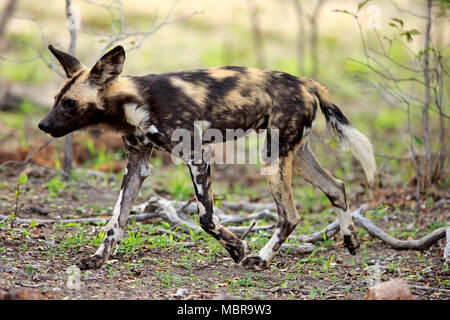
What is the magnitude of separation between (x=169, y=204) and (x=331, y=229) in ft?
4.71

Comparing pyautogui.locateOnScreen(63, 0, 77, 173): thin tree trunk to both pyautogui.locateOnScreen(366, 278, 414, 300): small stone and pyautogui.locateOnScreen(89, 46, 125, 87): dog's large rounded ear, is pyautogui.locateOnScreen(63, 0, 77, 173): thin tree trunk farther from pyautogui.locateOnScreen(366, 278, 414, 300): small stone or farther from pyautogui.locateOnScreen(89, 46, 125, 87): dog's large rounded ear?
pyautogui.locateOnScreen(366, 278, 414, 300): small stone

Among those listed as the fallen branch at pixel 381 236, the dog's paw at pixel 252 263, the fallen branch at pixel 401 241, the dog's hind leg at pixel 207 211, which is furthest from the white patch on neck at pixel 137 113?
the fallen branch at pixel 401 241

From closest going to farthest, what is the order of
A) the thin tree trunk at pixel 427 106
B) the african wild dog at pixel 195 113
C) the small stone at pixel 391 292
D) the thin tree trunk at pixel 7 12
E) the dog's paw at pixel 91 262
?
the small stone at pixel 391 292 < the dog's paw at pixel 91 262 < the african wild dog at pixel 195 113 < the thin tree trunk at pixel 427 106 < the thin tree trunk at pixel 7 12

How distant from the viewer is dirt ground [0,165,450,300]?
3.68 m

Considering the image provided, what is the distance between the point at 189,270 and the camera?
422 centimetres

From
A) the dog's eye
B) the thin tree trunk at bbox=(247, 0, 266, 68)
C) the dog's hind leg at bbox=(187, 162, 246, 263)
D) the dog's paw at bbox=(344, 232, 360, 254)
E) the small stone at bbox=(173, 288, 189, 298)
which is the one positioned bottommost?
the small stone at bbox=(173, 288, 189, 298)

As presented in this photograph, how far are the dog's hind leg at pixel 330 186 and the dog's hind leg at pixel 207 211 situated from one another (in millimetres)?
833

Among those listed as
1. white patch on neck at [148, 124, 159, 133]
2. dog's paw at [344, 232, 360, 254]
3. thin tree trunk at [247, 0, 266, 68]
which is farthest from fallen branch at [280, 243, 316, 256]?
thin tree trunk at [247, 0, 266, 68]

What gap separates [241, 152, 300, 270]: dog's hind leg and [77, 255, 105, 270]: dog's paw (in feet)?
3.76

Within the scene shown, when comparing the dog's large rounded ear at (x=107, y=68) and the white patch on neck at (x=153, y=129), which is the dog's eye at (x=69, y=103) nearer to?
the dog's large rounded ear at (x=107, y=68)

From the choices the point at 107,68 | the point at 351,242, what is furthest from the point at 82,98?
the point at 351,242

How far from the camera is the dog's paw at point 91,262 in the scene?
13.3ft

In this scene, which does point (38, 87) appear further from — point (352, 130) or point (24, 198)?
point (352, 130)

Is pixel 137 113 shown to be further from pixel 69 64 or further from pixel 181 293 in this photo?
pixel 181 293
